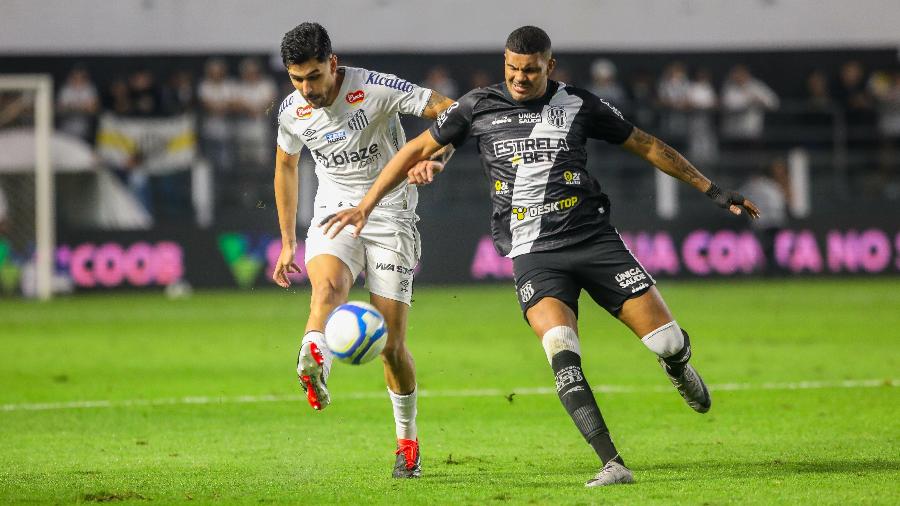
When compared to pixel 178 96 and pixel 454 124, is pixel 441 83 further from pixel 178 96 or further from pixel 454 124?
pixel 454 124

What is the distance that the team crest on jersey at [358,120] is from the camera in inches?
322

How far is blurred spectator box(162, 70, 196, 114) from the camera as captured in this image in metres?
23.5

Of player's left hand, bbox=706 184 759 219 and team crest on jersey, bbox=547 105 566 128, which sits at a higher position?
team crest on jersey, bbox=547 105 566 128

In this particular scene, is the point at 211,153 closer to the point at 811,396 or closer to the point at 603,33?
the point at 603,33

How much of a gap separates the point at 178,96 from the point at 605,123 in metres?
16.8

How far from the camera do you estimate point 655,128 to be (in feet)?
79.6

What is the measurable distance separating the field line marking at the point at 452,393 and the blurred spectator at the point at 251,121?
1248 centimetres

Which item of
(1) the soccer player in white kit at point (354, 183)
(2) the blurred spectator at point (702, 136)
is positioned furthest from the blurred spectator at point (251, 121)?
(1) the soccer player in white kit at point (354, 183)

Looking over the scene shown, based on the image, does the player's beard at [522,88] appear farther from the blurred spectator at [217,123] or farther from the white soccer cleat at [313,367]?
the blurred spectator at [217,123]

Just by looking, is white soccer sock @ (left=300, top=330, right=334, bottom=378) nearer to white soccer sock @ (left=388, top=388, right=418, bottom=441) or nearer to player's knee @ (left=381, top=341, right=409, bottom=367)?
player's knee @ (left=381, top=341, right=409, bottom=367)

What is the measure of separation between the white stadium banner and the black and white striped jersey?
1642 centimetres

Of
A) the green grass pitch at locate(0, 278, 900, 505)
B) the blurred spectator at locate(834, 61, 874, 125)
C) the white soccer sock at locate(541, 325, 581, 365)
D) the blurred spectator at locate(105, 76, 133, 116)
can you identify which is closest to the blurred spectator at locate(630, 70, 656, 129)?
the blurred spectator at locate(834, 61, 874, 125)

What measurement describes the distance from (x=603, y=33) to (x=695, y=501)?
2001 cm

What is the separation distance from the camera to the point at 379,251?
8.12 m
